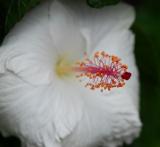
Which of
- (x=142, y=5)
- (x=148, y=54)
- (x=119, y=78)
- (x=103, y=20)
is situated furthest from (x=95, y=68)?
(x=142, y=5)

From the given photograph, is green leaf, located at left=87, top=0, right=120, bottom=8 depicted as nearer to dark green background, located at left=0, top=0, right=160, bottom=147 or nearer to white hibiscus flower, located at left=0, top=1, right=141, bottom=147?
white hibiscus flower, located at left=0, top=1, right=141, bottom=147

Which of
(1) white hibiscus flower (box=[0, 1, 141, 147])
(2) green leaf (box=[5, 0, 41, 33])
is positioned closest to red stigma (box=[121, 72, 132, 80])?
(1) white hibiscus flower (box=[0, 1, 141, 147])

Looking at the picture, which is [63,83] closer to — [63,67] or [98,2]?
[63,67]

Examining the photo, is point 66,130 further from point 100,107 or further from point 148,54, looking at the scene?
point 148,54

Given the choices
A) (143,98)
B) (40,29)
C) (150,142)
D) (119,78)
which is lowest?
(150,142)

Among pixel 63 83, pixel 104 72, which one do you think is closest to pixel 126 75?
pixel 104 72

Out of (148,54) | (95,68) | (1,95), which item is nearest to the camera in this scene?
(1,95)
